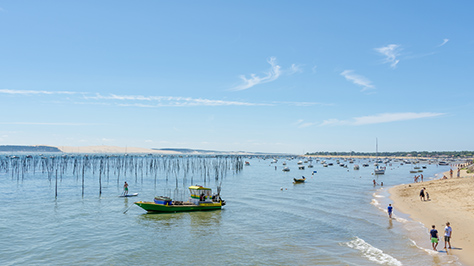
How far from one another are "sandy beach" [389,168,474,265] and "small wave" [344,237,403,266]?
13.9ft

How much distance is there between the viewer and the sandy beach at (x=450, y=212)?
2328 cm

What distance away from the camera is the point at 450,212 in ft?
114

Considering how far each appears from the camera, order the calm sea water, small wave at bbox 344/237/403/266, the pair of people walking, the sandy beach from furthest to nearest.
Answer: the sandy beach < the calm sea water < the pair of people walking < small wave at bbox 344/237/403/266

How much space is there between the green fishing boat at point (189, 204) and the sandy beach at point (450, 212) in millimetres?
23985

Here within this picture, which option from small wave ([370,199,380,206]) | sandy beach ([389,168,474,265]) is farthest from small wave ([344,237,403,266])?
small wave ([370,199,380,206])

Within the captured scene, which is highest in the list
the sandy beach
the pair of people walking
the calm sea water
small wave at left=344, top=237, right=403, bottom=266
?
the pair of people walking

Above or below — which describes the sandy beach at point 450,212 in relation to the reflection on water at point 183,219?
above

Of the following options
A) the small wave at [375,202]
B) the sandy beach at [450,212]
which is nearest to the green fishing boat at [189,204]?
the small wave at [375,202]

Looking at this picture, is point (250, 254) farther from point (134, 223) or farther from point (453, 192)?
point (453, 192)

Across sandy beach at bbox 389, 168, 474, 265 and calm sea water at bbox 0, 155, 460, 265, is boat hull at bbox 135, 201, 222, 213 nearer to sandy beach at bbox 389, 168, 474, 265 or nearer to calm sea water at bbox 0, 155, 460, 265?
calm sea water at bbox 0, 155, 460, 265

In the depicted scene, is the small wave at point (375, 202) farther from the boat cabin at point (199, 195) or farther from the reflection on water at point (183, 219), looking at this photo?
the boat cabin at point (199, 195)

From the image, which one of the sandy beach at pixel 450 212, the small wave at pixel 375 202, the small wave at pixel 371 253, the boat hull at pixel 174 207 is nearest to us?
the small wave at pixel 371 253

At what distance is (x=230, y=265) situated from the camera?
2108cm

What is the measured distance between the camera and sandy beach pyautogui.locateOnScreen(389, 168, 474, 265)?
76.4ft
